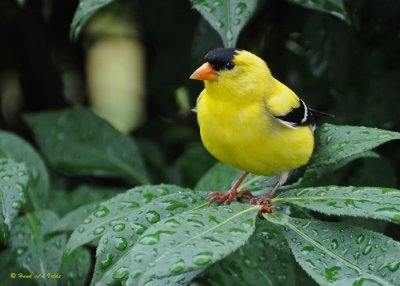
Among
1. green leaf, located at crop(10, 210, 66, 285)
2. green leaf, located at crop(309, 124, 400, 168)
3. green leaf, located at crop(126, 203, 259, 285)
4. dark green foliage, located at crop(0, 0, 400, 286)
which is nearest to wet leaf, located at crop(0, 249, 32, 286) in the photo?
dark green foliage, located at crop(0, 0, 400, 286)

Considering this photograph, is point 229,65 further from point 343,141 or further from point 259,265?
point 259,265

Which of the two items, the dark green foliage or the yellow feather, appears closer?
the dark green foliage

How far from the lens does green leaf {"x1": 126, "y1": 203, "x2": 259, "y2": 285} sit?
5.21 ft

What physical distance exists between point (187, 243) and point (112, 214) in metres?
0.58

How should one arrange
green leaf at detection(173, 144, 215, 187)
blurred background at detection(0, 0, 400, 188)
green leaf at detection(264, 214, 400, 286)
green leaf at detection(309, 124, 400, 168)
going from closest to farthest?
green leaf at detection(264, 214, 400, 286), green leaf at detection(309, 124, 400, 168), blurred background at detection(0, 0, 400, 188), green leaf at detection(173, 144, 215, 187)

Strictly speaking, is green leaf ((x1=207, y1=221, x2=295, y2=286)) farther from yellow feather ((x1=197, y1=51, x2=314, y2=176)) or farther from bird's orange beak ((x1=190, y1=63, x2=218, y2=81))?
bird's orange beak ((x1=190, y1=63, x2=218, y2=81))

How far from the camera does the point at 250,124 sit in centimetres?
255

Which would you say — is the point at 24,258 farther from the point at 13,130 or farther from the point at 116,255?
the point at 13,130

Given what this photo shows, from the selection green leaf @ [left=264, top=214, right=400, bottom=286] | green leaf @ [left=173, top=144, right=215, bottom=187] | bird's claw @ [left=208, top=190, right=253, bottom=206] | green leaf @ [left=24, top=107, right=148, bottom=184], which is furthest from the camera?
green leaf @ [left=173, top=144, right=215, bottom=187]

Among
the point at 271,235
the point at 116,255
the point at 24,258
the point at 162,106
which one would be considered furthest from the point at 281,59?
the point at 116,255

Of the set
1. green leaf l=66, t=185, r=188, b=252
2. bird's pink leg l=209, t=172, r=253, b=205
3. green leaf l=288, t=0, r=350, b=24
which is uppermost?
green leaf l=288, t=0, r=350, b=24

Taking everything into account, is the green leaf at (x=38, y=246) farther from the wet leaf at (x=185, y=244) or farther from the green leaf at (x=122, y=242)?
the wet leaf at (x=185, y=244)

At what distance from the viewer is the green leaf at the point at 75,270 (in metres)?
2.71

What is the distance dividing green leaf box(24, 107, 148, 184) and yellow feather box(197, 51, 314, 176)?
0.97 m
